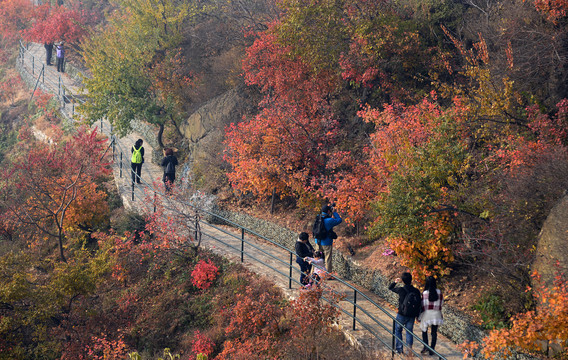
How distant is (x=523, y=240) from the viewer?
30.2 ft

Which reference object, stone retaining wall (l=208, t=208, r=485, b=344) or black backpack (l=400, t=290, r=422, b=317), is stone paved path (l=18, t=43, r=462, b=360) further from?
black backpack (l=400, t=290, r=422, b=317)

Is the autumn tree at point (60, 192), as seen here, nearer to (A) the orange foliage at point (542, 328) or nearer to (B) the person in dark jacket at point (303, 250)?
(B) the person in dark jacket at point (303, 250)

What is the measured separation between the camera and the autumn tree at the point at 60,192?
656 inches

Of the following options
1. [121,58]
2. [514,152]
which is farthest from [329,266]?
[121,58]

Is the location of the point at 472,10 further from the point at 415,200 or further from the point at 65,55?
the point at 65,55

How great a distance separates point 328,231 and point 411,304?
3.27 m

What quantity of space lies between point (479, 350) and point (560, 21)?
8.55 metres

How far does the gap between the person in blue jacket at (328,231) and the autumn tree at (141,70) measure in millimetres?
11882

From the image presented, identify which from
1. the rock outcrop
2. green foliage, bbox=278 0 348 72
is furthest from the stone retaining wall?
green foliage, bbox=278 0 348 72

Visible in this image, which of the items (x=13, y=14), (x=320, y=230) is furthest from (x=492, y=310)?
(x=13, y=14)

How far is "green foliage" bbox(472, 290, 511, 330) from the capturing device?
900 centimetres

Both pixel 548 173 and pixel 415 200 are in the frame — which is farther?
pixel 415 200

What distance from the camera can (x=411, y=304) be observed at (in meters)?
8.61

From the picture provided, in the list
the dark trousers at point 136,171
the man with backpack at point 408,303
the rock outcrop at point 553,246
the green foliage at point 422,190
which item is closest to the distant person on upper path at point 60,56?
the dark trousers at point 136,171
